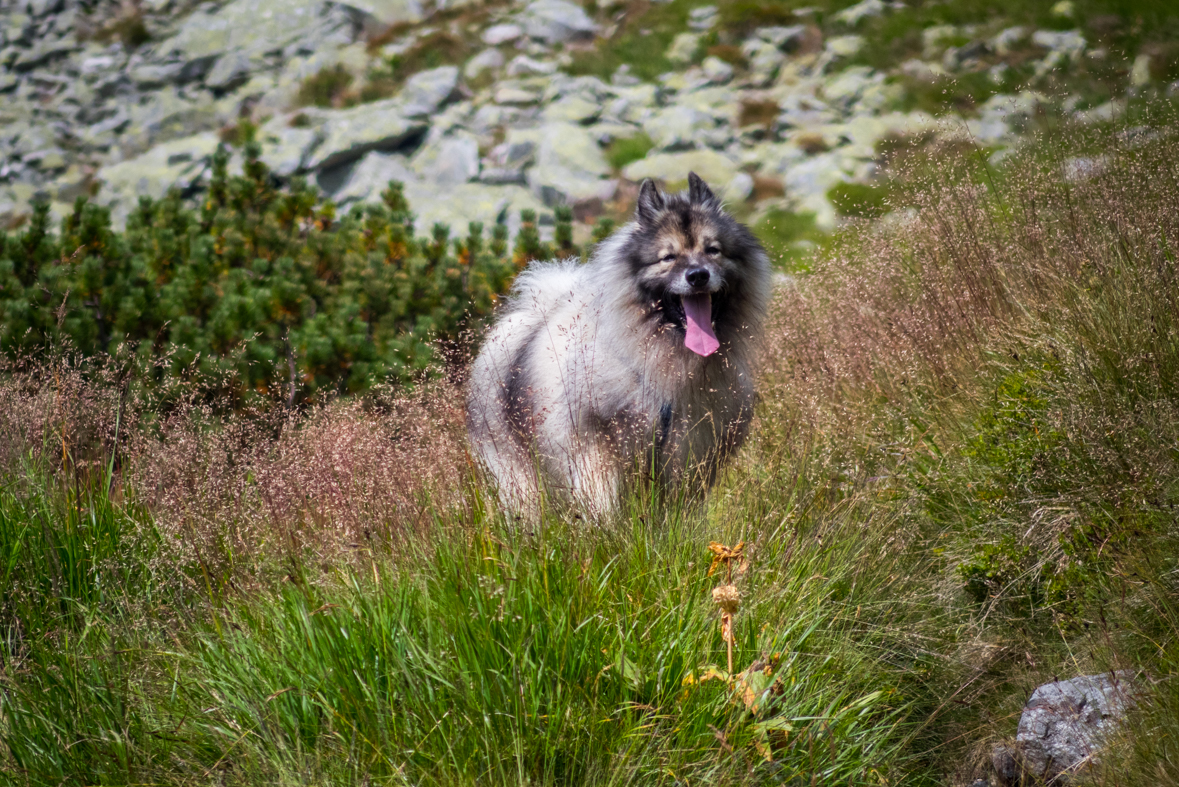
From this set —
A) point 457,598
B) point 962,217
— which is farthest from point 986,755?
point 962,217

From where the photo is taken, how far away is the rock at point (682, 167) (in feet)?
71.4

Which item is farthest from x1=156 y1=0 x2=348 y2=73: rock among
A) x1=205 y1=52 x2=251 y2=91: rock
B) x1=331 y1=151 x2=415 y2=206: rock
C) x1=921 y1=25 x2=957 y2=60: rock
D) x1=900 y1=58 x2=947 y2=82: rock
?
x1=921 y1=25 x2=957 y2=60: rock

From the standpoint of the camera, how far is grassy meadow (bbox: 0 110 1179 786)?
2408 millimetres

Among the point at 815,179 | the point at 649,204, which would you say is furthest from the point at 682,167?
the point at 649,204

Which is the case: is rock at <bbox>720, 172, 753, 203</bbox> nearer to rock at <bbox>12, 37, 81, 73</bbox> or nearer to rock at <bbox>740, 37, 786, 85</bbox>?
rock at <bbox>740, 37, 786, 85</bbox>

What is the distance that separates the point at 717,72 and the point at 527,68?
6108 mm

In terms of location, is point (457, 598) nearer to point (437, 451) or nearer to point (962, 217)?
point (437, 451)

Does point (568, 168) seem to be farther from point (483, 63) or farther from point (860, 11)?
point (860, 11)

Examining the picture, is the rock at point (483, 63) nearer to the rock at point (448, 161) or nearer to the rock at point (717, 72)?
the rock at point (448, 161)

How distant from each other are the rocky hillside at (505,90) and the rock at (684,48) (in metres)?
0.10

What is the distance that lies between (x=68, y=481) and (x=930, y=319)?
4442 mm

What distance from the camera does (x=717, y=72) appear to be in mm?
26766

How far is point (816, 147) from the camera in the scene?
23094mm

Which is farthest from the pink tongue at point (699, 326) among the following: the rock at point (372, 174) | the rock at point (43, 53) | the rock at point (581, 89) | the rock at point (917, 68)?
the rock at point (43, 53)
